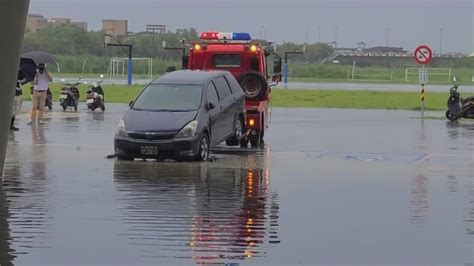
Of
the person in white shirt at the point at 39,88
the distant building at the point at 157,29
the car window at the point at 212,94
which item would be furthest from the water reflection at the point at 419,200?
the distant building at the point at 157,29

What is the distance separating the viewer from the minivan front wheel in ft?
58.2

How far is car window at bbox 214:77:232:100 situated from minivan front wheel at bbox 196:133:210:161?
5.53 ft

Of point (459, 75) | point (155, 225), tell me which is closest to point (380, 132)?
point (155, 225)

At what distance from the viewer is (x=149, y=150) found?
57.0 feet

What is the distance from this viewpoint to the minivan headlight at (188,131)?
1739 cm

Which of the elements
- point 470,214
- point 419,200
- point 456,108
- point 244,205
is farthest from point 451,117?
point 244,205

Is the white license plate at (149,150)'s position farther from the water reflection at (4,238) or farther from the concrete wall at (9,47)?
the water reflection at (4,238)

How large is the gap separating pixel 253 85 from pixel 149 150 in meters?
5.35

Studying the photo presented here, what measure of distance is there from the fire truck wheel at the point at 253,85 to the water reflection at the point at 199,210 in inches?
184

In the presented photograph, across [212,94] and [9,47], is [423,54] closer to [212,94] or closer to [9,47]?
[212,94]

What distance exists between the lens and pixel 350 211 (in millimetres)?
12148

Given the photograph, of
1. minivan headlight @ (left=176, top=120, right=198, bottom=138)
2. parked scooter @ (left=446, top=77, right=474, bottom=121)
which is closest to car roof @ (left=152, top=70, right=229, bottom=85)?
minivan headlight @ (left=176, top=120, right=198, bottom=138)

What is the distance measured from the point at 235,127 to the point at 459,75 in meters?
67.6

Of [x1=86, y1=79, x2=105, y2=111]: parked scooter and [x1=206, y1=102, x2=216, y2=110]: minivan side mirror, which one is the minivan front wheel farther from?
[x1=86, y1=79, x2=105, y2=111]: parked scooter
